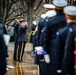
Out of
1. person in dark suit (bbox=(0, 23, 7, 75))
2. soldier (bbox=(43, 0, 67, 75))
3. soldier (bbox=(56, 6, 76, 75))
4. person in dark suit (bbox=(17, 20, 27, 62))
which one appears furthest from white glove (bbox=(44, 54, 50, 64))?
person in dark suit (bbox=(17, 20, 27, 62))

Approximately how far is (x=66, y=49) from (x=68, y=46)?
0.06 meters

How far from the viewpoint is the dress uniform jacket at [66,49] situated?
21.5 feet

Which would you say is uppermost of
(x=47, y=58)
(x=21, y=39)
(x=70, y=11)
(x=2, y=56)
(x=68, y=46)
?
(x=70, y=11)

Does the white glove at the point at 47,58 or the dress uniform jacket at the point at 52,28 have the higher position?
the dress uniform jacket at the point at 52,28

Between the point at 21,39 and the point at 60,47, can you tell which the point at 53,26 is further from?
the point at 21,39

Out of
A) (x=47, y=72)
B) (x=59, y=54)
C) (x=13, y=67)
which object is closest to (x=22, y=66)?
(x=13, y=67)

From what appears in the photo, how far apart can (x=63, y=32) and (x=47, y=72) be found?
136 centimetres

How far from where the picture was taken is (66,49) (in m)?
6.59

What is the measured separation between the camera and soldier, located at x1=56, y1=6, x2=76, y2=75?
6551mm

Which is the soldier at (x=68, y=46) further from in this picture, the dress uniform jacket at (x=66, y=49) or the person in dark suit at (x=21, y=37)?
the person in dark suit at (x=21, y=37)

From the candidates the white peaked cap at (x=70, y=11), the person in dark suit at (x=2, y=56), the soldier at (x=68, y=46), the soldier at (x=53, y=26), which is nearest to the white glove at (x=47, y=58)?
the soldier at (x=53, y=26)

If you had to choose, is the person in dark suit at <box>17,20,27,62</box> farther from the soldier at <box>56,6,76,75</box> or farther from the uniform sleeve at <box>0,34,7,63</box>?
the uniform sleeve at <box>0,34,7,63</box>

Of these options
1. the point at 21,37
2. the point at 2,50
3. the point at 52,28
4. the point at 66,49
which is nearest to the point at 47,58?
the point at 52,28

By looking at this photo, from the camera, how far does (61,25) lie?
7.83 metres
